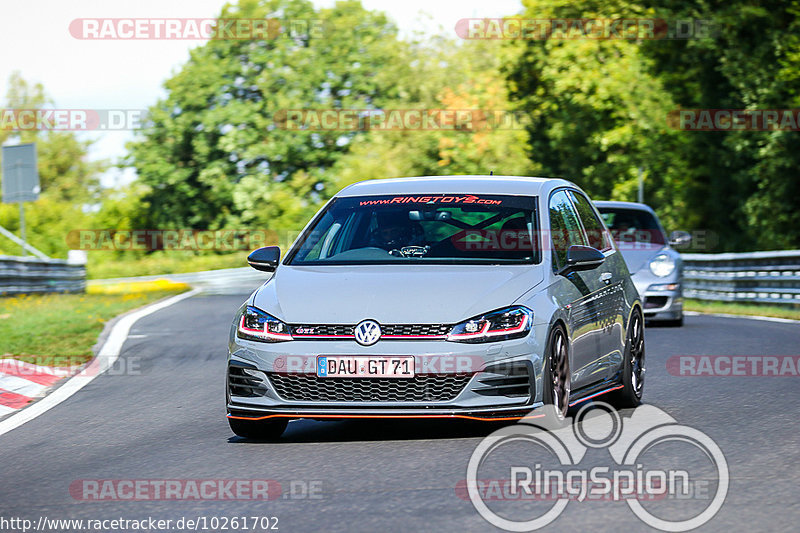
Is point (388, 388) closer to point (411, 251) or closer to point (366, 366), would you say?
point (366, 366)

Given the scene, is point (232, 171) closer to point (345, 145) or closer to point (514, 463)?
point (345, 145)

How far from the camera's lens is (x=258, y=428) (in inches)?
317

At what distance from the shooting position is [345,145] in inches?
2398

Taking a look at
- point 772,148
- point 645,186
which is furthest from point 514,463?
point 645,186

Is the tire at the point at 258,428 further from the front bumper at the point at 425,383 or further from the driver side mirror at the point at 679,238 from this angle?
the driver side mirror at the point at 679,238

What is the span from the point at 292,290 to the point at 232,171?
53022 mm

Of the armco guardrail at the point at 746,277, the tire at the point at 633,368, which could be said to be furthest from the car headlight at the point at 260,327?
the armco guardrail at the point at 746,277

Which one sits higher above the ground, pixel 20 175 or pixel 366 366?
pixel 366 366

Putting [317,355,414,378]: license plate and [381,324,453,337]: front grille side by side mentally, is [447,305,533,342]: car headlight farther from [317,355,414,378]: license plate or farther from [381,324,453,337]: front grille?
[317,355,414,378]: license plate

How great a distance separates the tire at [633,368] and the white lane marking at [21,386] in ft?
15.6

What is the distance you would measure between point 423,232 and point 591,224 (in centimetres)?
172

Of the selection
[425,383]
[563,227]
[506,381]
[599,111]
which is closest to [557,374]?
[506,381]

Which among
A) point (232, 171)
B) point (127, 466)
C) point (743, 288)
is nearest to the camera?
point (127, 466)

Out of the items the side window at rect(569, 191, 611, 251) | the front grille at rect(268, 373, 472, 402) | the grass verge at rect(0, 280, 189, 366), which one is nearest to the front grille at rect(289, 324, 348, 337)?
the front grille at rect(268, 373, 472, 402)
